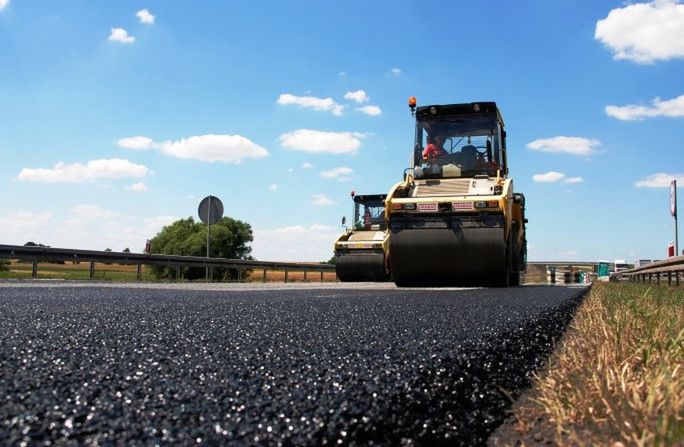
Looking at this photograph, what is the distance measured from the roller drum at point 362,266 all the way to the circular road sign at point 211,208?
12.7ft

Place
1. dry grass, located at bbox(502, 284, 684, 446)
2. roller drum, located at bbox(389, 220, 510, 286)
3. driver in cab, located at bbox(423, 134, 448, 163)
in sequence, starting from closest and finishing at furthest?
dry grass, located at bbox(502, 284, 684, 446)
roller drum, located at bbox(389, 220, 510, 286)
driver in cab, located at bbox(423, 134, 448, 163)

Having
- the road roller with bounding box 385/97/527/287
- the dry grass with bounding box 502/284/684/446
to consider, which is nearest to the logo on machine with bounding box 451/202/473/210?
the road roller with bounding box 385/97/527/287

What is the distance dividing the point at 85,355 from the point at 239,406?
0.70m

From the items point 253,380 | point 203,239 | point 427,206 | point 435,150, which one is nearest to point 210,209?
point 435,150

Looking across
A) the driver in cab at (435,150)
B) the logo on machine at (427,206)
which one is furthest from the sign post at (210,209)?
the logo on machine at (427,206)

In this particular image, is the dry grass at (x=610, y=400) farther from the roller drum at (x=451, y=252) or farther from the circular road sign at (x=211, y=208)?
the circular road sign at (x=211, y=208)

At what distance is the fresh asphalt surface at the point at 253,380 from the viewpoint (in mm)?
1122

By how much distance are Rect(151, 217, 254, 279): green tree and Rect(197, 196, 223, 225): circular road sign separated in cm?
2715

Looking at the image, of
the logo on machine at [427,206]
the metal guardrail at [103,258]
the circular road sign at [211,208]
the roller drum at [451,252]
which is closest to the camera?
the roller drum at [451,252]

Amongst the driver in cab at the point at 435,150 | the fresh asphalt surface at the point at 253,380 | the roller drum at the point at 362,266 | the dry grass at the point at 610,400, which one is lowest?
the dry grass at the point at 610,400

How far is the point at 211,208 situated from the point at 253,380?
17253mm

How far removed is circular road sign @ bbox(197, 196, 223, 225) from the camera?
18.2 metres

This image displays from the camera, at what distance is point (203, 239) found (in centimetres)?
4656

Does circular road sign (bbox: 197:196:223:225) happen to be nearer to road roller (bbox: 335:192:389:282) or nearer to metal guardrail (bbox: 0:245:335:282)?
metal guardrail (bbox: 0:245:335:282)
